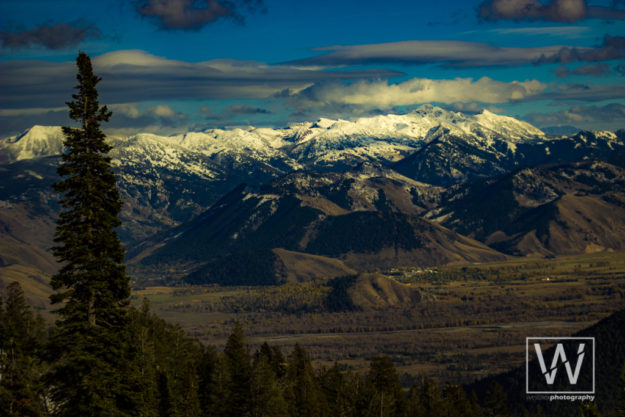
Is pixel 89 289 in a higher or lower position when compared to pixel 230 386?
higher

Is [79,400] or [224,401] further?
[224,401]

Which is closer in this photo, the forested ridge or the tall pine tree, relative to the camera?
the tall pine tree

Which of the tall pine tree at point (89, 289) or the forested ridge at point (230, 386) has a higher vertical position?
the tall pine tree at point (89, 289)

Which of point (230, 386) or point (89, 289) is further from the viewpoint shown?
point (230, 386)

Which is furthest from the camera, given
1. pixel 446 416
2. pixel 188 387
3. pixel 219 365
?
pixel 446 416

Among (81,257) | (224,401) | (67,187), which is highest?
(67,187)

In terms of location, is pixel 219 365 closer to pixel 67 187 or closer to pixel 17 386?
pixel 17 386

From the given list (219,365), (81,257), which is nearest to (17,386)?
(81,257)

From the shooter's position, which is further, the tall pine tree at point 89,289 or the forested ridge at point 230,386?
the forested ridge at point 230,386
